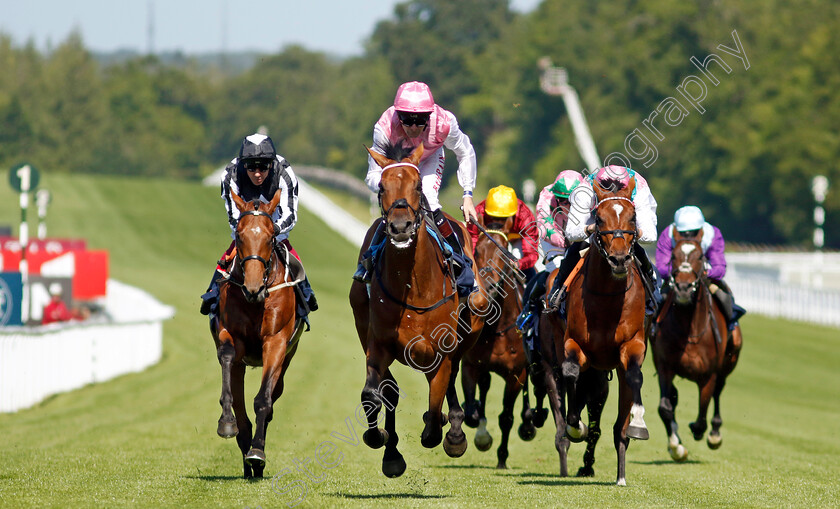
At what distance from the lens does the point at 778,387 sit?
24.9 m

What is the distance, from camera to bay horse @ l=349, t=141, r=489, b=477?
8.52 meters

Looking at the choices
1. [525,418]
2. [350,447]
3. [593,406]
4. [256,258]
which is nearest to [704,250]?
[525,418]

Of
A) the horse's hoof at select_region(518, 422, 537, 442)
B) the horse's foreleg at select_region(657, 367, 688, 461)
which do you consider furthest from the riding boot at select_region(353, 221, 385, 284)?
the horse's foreleg at select_region(657, 367, 688, 461)

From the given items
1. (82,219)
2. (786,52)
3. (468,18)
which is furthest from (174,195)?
(468,18)

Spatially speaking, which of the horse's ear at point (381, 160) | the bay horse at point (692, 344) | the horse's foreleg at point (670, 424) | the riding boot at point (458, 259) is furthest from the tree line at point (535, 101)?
the horse's ear at point (381, 160)

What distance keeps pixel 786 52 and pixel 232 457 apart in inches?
2080

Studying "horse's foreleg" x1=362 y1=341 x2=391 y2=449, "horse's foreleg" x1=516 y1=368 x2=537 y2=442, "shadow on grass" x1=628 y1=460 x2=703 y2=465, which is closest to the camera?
"horse's foreleg" x1=362 y1=341 x2=391 y2=449

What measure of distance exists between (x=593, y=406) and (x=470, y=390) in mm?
1479

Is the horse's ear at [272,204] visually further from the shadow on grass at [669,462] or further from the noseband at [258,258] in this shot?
the shadow on grass at [669,462]

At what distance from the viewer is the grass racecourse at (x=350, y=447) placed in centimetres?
897

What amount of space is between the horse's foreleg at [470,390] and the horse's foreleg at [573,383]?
158 cm

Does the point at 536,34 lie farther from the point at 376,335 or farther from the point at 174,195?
the point at 376,335

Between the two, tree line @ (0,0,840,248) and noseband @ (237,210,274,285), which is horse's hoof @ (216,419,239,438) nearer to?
noseband @ (237,210,274,285)

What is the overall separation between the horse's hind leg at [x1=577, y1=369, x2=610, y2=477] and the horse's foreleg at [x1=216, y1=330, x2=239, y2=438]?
3168 mm
